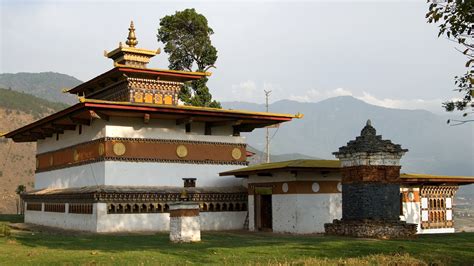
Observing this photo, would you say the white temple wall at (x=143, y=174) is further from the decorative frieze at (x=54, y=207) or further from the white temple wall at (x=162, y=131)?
the white temple wall at (x=162, y=131)

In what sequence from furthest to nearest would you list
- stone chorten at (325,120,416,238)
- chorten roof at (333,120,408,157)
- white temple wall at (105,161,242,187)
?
white temple wall at (105,161,242,187)
chorten roof at (333,120,408,157)
stone chorten at (325,120,416,238)

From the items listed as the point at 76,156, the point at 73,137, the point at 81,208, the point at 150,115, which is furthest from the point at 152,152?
the point at 73,137

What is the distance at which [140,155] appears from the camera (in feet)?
91.1

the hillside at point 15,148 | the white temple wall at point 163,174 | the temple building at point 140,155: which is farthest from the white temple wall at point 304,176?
the hillside at point 15,148

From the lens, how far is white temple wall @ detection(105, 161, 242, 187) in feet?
88.8

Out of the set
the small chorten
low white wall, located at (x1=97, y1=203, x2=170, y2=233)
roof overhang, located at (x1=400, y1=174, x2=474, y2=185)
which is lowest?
low white wall, located at (x1=97, y1=203, x2=170, y2=233)

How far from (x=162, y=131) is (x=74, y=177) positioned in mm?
5487

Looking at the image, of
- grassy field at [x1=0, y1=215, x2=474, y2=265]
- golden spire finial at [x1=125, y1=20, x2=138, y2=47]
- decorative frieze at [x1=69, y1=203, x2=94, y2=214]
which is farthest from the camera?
golden spire finial at [x1=125, y1=20, x2=138, y2=47]

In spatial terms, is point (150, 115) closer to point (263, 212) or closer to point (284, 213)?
point (263, 212)

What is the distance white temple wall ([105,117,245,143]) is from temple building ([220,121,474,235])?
226cm

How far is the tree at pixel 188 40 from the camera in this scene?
4203 centimetres

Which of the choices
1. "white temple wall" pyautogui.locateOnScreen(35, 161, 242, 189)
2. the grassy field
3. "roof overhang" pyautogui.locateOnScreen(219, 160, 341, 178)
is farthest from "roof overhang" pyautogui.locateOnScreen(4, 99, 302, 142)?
the grassy field

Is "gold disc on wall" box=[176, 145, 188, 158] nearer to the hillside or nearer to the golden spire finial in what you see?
the golden spire finial

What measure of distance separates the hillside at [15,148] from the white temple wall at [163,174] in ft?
185
